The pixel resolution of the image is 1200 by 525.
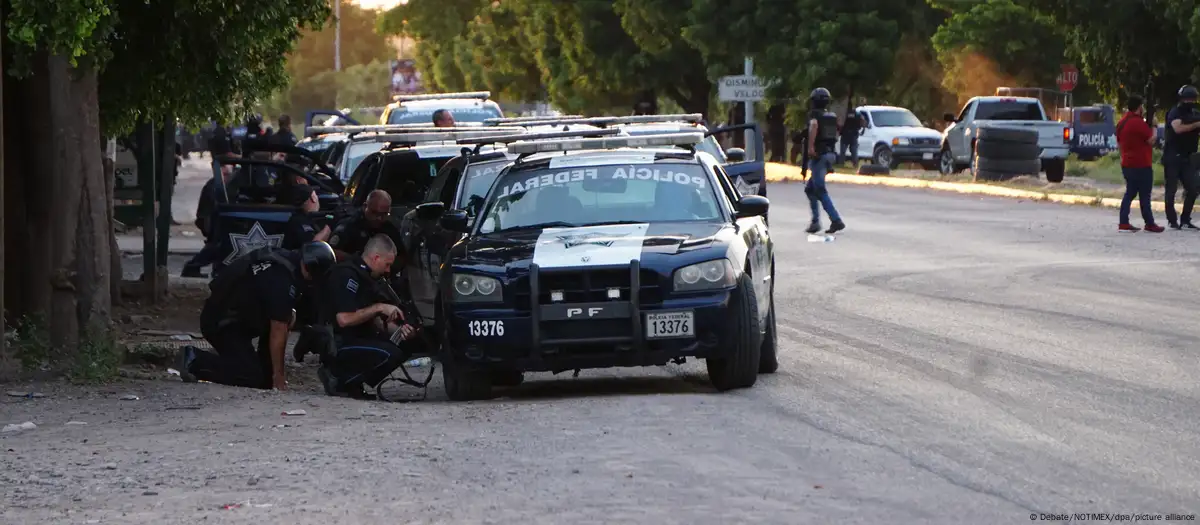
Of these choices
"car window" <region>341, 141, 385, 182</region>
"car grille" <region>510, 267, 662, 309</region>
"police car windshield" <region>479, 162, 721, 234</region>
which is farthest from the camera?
"car window" <region>341, 141, 385, 182</region>

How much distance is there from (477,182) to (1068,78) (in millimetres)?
39314

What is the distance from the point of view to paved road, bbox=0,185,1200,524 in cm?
770

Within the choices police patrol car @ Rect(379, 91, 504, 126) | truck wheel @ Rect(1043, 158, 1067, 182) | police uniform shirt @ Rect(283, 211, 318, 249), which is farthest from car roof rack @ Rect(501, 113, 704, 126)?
truck wheel @ Rect(1043, 158, 1067, 182)

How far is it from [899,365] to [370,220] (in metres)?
4.30

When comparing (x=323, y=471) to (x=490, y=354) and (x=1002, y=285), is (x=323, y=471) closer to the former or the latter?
(x=490, y=354)

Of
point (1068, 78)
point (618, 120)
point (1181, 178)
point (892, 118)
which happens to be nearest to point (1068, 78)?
point (1068, 78)

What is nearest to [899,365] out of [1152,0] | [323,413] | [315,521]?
[323,413]

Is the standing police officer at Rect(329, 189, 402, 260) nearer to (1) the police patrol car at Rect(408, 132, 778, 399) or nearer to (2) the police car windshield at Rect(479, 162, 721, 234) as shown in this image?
(2) the police car windshield at Rect(479, 162, 721, 234)

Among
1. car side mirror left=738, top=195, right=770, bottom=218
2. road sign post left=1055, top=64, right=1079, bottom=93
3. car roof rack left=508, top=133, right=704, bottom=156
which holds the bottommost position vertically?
car side mirror left=738, top=195, right=770, bottom=218

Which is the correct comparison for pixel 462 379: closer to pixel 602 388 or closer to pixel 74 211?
pixel 602 388

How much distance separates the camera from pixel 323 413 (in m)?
10.7

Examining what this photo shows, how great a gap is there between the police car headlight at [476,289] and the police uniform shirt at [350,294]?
105 cm

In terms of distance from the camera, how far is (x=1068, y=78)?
51625 millimetres

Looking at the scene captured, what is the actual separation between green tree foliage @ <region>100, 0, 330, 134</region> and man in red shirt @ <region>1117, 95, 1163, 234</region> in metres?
11.6
